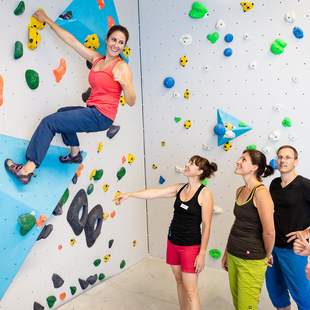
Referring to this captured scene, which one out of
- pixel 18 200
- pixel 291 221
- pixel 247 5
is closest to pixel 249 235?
pixel 291 221

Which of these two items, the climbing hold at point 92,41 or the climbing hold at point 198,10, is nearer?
the climbing hold at point 92,41

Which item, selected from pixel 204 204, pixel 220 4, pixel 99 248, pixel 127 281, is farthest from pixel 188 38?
pixel 127 281

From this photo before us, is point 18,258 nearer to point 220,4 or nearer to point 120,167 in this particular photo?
point 120,167

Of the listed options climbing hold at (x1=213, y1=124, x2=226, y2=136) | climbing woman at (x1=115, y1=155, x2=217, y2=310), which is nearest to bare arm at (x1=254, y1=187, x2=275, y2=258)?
climbing woman at (x1=115, y1=155, x2=217, y2=310)

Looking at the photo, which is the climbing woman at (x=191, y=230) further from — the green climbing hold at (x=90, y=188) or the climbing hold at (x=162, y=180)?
the climbing hold at (x=162, y=180)

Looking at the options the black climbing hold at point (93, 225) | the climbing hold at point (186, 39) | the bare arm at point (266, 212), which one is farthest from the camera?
the climbing hold at point (186, 39)

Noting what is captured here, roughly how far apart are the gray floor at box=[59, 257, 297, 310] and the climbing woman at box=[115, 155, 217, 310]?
0.57 meters

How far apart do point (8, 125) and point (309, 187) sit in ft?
6.09

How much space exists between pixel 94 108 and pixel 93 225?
115cm

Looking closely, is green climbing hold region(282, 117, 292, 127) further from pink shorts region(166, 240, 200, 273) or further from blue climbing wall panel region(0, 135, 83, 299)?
blue climbing wall panel region(0, 135, 83, 299)

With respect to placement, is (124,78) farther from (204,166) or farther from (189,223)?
(189,223)

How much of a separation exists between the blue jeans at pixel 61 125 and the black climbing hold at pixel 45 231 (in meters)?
0.58

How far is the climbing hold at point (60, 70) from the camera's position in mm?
2811

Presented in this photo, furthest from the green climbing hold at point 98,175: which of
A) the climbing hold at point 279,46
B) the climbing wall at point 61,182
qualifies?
the climbing hold at point 279,46
